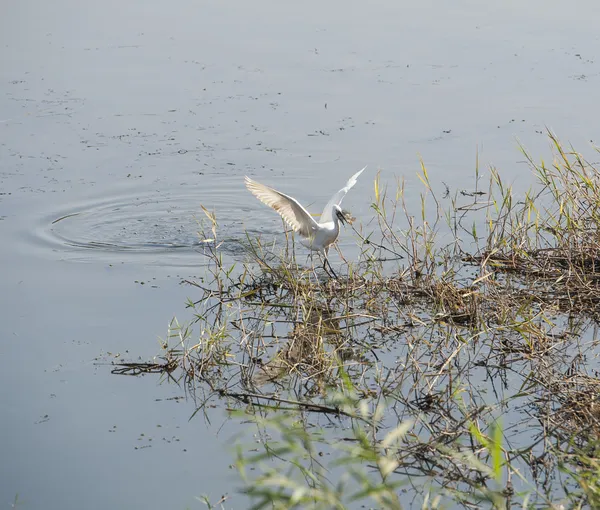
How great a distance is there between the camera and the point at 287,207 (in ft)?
22.0

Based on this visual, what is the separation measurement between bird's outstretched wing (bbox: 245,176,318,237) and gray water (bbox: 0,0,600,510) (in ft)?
2.96

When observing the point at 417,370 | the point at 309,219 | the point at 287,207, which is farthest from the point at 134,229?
the point at 417,370

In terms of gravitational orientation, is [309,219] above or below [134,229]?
above

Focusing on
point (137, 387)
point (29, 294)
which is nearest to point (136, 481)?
point (137, 387)

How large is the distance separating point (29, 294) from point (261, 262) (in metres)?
1.78

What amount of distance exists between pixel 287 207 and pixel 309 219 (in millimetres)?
257

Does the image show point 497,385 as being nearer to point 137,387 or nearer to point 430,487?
point 430,487

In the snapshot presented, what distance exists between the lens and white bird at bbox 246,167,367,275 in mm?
6547

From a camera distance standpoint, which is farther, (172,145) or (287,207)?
(172,145)

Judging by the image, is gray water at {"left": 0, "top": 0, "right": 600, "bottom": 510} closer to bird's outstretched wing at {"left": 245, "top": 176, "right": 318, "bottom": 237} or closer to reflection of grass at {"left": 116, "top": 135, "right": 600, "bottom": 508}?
reflection of grass at {"left": 116, "top": 135, "right": 600, "bottom": 508}

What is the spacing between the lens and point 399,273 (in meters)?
6.49

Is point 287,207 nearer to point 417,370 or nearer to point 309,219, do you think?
point 309,219

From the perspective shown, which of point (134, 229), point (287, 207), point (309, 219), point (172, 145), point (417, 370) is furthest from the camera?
point (172, 145)

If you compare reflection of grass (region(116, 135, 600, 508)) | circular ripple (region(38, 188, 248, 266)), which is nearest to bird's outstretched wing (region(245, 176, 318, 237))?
reflection of grass (region(116, 135, 600, 508))
